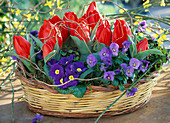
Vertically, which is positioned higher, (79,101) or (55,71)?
(55,71)

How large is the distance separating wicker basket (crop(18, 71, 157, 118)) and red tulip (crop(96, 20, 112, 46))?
0.16 m

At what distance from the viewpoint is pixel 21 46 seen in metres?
0.69

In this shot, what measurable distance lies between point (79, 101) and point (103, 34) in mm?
228

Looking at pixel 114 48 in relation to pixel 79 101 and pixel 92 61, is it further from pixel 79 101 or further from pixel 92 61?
pixel 79 101

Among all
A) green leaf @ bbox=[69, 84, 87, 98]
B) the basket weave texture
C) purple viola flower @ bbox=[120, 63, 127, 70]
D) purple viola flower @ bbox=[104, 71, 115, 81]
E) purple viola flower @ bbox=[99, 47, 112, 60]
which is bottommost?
the basket weave texture

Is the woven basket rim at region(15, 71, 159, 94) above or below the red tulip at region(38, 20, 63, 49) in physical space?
below

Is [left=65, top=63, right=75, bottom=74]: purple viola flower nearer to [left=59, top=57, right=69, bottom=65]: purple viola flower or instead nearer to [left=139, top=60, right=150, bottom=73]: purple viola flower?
[left=59, top=57, right=69, bottom=65]: purple viola flower

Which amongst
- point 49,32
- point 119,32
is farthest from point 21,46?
point 119,32

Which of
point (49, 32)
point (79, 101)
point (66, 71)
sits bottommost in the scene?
A: point (79, 101)

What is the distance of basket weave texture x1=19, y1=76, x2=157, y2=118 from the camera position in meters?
0.63

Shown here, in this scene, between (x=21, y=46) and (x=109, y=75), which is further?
(x=21, y=46)

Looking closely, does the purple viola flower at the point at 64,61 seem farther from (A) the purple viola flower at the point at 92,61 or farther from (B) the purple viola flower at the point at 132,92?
(B) the purple viola flower at the point at 132,92

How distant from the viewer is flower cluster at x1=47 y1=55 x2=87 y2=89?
608 mm

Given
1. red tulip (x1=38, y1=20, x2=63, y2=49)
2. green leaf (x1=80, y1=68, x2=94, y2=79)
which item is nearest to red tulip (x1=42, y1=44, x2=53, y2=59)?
red tulip (x1=38, y1=20, x2=63, y2=49)
